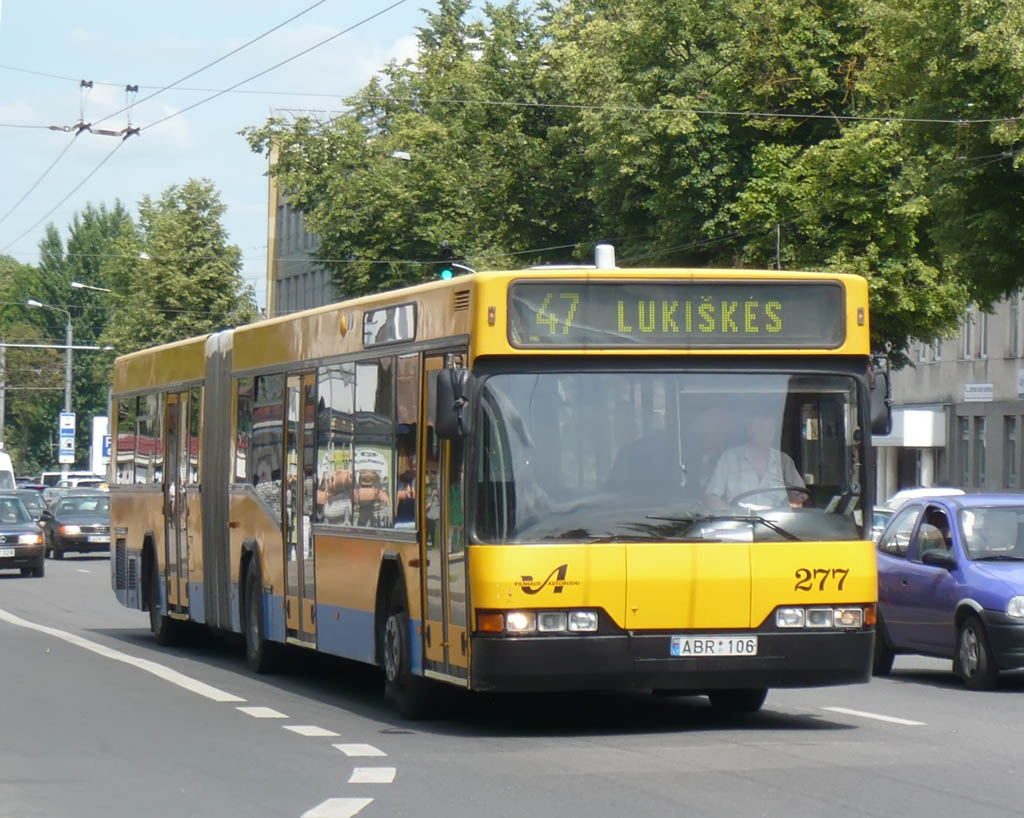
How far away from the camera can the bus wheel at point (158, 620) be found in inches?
851

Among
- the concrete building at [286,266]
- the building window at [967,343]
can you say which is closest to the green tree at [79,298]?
the concrete building at [286,266]

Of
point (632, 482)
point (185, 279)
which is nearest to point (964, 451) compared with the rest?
point (185, 279)

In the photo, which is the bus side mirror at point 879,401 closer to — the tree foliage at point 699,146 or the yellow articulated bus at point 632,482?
the yellow articulated bus at point 632,482

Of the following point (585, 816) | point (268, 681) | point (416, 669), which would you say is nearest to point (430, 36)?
point (268, 681)

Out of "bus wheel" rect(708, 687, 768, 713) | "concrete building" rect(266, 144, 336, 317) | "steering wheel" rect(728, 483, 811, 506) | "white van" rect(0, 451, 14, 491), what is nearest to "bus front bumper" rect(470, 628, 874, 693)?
"steering wheel" rect(728, 483, 811, 506)

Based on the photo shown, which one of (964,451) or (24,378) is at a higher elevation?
(24,378)

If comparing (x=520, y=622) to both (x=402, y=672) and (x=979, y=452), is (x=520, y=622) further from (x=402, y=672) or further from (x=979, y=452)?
(x=979, y=452)

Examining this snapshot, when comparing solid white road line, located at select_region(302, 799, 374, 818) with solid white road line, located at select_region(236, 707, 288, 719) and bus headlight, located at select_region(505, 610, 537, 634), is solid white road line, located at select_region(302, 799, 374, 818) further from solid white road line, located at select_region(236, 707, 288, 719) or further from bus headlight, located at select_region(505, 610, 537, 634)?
solid white road line, located at select_region(236, 707, 288, 719)

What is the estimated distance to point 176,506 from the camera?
20.9 metres

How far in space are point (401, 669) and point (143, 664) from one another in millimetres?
6070

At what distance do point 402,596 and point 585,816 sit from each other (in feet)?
14.7

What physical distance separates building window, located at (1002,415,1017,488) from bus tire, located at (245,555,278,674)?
4204cm

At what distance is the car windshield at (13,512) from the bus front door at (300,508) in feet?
87.5

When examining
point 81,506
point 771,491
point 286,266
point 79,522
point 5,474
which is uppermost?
point 286,266
